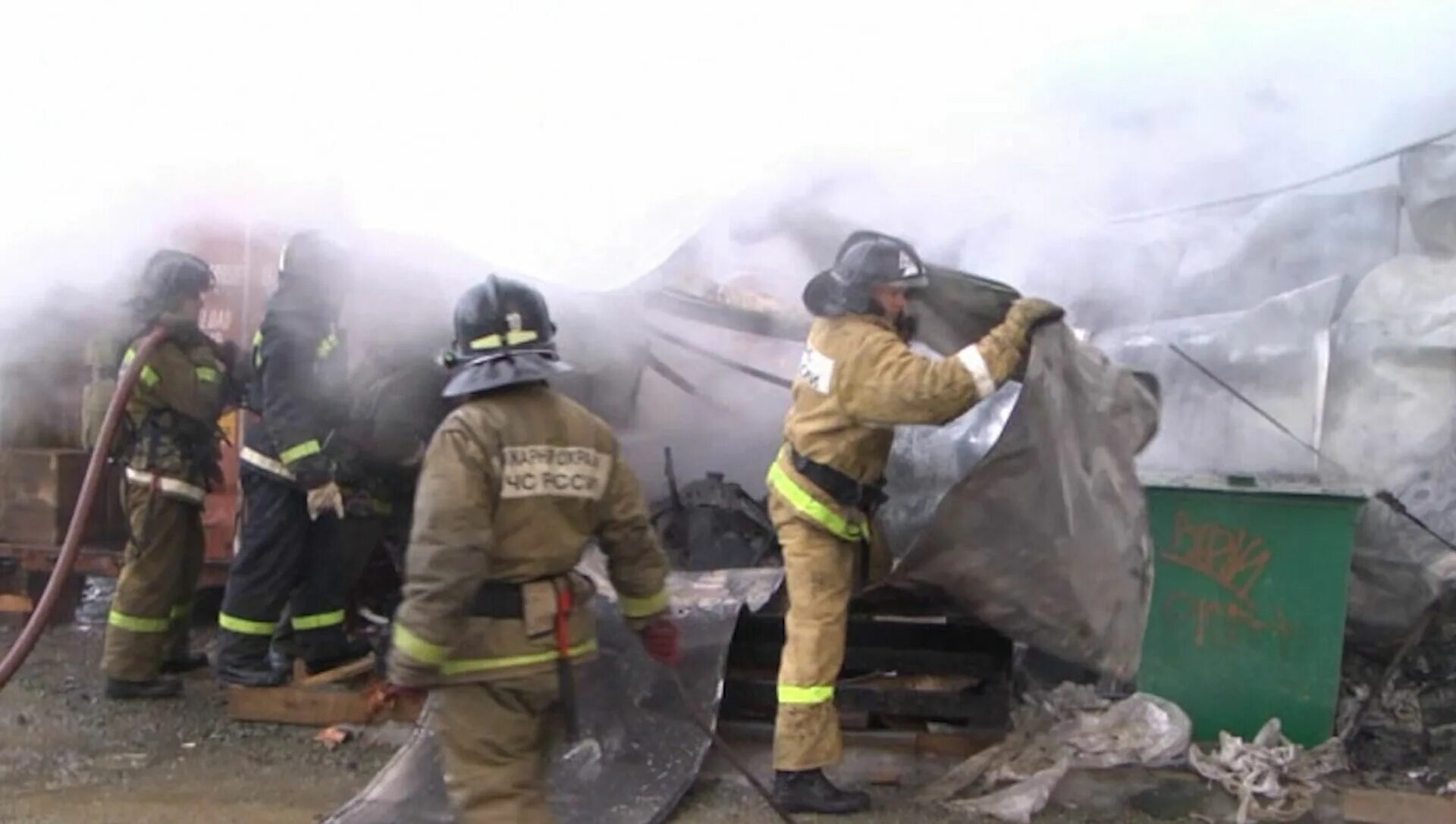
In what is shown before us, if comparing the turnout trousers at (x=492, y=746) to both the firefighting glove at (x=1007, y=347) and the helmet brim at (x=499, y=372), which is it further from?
the firefighting glove at (x=1007, y=347)

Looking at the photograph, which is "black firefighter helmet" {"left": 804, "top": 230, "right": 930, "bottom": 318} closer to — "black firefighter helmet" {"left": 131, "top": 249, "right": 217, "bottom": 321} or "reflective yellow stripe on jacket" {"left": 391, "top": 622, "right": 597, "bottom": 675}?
"reflective yellow stripe on jacket" {"left": 391, "top": 622, "right": 597, "bottom": 675}

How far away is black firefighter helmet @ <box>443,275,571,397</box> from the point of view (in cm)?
332

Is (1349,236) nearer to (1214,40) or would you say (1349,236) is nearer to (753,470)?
(1214,40)

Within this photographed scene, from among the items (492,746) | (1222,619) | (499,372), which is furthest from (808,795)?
(499,372)

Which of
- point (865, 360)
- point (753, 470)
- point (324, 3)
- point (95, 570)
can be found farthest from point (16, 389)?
point (865, 360)

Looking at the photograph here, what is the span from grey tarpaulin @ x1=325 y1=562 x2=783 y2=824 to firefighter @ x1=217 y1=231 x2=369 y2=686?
1025mm

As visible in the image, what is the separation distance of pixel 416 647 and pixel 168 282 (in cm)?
265

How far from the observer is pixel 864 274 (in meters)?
4.08

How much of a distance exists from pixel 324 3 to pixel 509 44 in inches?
24.5

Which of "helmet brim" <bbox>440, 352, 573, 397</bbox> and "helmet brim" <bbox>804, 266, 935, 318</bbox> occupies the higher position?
"helmet brim" <bbox>804, 266, 935, 318</bbox>

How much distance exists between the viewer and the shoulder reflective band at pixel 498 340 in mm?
3354

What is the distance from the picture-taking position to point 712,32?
476 centimetres

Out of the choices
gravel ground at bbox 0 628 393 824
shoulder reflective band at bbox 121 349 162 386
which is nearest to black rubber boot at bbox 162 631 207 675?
gravel ground at bbox 0 628 393 824

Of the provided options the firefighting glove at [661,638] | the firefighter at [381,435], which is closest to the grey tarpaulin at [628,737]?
the firefighting glove at [661,638]
